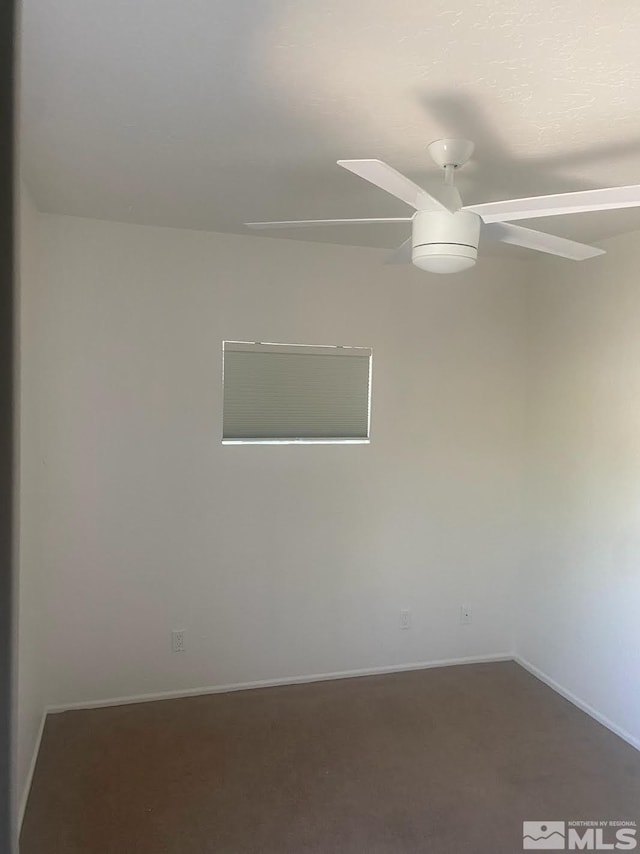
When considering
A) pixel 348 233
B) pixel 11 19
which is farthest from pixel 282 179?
pixel 11 19

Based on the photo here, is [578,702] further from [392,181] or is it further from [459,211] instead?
[392,181]

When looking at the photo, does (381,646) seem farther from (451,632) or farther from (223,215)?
(223,215)

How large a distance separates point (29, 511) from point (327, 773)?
1.74 metres

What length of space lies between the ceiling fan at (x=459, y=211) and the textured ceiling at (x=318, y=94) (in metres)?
0.15

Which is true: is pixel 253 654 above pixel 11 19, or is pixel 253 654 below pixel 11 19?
below

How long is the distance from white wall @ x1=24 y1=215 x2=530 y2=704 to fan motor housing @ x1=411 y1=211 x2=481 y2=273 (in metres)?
1.55

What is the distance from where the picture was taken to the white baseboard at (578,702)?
10.3 ft

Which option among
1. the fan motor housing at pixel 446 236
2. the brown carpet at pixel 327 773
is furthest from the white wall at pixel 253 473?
the fan motor housing at pixel 446 236

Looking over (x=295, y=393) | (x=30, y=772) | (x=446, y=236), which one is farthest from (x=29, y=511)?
(x=446, y=236)

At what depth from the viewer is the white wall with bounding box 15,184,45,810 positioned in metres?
2.57

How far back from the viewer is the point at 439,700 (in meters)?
3.48

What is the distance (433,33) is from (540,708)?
324cm

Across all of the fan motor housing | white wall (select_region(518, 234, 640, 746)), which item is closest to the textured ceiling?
the fan motor housing

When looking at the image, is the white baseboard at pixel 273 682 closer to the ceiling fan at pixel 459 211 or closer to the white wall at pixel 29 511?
the white wall at pixel 29 511
